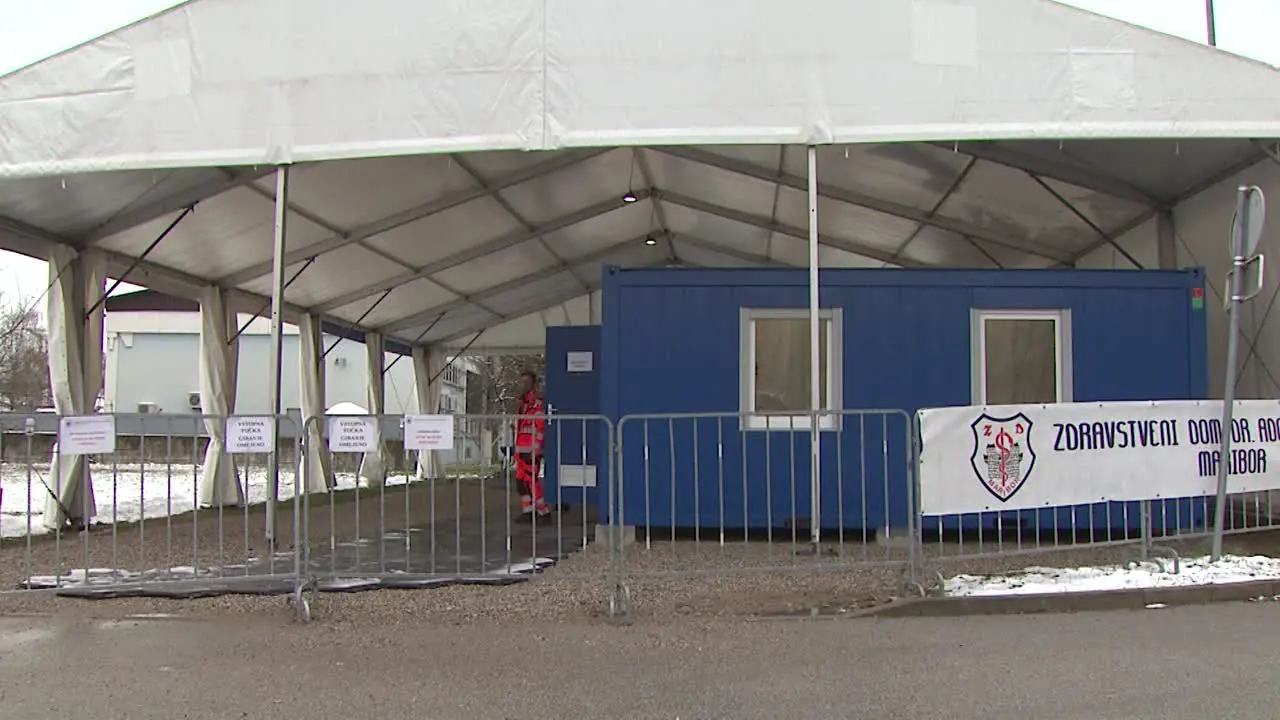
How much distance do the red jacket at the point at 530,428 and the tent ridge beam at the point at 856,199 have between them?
3.66 metres

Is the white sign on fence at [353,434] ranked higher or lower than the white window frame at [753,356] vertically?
lower

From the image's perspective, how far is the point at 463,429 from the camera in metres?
8.76

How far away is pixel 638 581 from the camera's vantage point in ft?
25.0

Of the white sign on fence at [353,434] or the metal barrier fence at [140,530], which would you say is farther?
the metal barrier fence at [140,530]

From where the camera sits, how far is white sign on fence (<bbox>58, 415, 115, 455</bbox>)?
707 cm

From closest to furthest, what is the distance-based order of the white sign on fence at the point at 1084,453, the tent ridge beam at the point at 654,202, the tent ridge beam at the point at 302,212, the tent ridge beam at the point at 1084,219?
the white sign on fence at the point at 1084,453 < the tent ridge beam at the point at 302,212 < the tent ridge beam at the point at 1084,219 < the tent ridge beam at the point at 654,202

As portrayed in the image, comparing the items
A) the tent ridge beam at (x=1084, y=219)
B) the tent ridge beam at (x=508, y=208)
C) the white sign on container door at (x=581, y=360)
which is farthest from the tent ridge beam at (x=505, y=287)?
the tent ridge beam at (x=1084, y=219)

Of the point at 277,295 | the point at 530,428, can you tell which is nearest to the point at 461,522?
the point at 530,428

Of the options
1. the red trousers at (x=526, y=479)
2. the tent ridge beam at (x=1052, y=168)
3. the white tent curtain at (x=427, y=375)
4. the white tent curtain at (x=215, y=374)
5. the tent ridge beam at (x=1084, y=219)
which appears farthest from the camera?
the white tent curtain at (x=427, y=375)

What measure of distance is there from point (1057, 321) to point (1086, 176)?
2501 mm

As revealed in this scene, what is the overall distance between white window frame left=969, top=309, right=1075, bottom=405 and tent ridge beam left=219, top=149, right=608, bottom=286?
513 centimetres

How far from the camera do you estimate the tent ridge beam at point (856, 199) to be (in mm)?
12453

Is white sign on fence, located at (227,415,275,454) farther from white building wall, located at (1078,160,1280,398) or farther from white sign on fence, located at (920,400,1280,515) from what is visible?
white building wall, located at (1078,160,1280,398)

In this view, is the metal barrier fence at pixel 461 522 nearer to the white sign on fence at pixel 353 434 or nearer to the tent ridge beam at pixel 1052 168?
the white sign on fence at pixel 353 434
